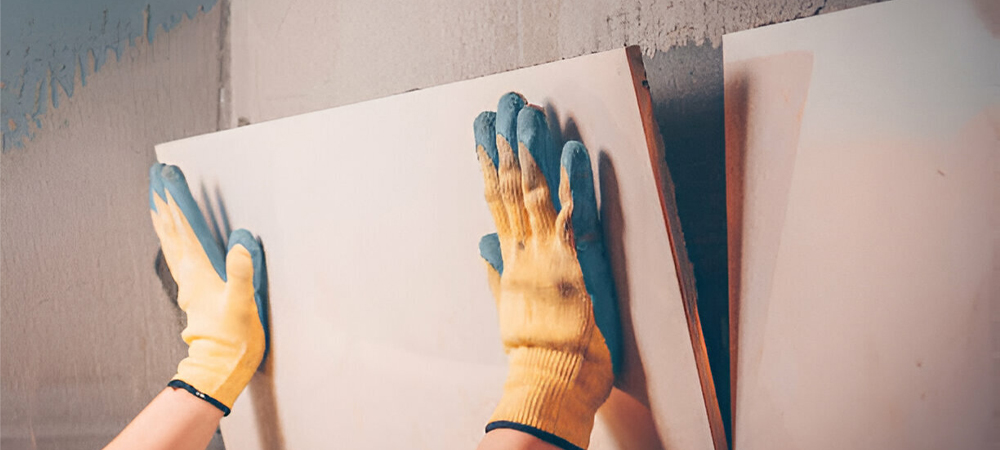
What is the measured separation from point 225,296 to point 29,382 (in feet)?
2.08

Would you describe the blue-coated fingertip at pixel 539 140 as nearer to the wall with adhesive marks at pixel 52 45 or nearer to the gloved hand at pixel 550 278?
the gloved hand at pixel 550 278

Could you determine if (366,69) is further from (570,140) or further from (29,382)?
(29,382)

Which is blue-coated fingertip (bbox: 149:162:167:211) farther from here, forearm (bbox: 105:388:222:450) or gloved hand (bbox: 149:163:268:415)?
forearm (bbox: 105:388:222:450)

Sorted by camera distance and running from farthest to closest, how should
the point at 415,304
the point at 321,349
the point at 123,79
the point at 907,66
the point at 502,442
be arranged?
the point at 123,79, the point at 321,349, the point at 415,304, the point at 502,442, the point at 907,66

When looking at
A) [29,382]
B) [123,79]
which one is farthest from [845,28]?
[29,382]

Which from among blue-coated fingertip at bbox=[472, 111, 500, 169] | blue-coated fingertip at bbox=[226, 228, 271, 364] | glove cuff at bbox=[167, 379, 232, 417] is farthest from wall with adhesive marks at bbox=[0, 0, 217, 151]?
blue-coated fingertip at bbox=[472, 111, 500, 169]

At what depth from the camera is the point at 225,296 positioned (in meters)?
→ 1.00

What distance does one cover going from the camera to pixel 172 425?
972 mm

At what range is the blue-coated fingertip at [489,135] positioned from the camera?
0.71m

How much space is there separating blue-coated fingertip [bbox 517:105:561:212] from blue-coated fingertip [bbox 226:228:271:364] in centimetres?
52

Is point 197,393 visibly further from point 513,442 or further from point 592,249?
point 592,249

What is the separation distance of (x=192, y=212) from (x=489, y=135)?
1.86 ft

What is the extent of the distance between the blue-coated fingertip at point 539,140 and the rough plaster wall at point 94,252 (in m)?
0.70

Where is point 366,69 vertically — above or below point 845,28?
above
